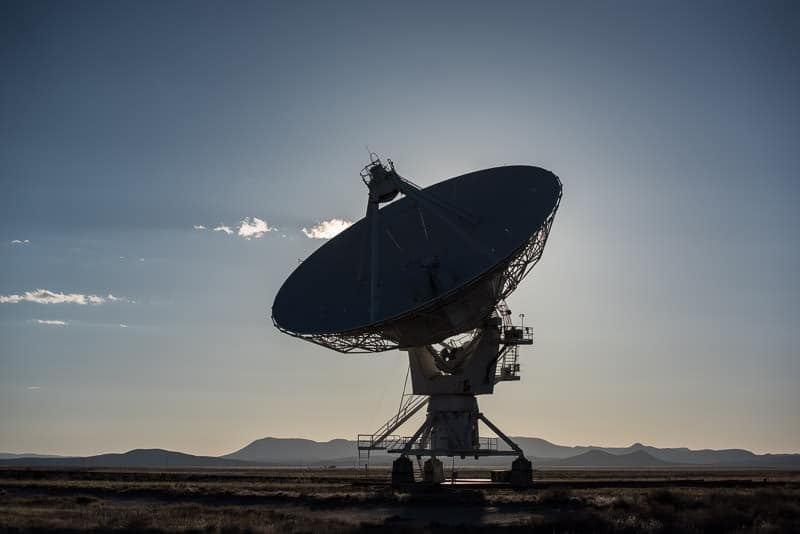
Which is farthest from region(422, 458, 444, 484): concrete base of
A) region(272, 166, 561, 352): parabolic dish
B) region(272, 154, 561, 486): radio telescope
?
region(272, 166, 561, 352): parabolic dish

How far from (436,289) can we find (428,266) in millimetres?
1249

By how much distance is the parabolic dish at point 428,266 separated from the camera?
125 feet

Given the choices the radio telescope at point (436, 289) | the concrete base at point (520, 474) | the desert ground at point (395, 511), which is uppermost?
the radio telescope at point (436, 289)

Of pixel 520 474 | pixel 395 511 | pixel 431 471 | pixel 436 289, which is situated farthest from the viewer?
pixel 431 471

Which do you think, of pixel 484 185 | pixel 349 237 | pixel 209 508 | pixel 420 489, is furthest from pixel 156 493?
pixel 484 185

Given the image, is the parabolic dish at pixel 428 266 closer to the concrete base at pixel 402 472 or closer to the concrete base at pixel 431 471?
the concrete base at pixel 402 472

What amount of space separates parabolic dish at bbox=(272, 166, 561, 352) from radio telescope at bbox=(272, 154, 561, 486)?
0.20 feet

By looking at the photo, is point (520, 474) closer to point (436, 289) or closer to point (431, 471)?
point (431, 471)

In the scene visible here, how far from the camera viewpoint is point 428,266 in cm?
4022

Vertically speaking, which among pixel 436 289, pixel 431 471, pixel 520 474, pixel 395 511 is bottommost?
pixel 395 511

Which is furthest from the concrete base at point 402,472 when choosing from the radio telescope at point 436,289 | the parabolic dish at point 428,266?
the parabolic dish at point 428,266

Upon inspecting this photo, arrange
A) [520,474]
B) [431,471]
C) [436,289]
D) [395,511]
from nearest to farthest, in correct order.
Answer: [395,511]
[436,289]
[520,474]
[431,471]

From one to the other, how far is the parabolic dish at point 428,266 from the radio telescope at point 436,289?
60mm

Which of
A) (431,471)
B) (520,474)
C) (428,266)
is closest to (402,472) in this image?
(431,471)
